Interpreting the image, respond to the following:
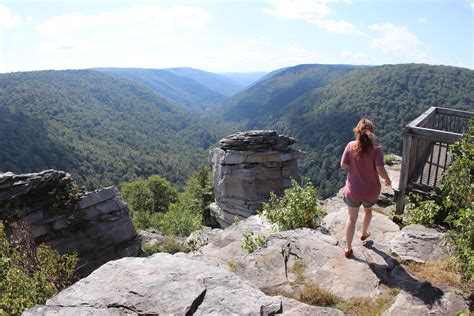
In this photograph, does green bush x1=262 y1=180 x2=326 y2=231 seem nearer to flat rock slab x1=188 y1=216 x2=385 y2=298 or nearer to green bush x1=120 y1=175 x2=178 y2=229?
flat rock slab x1=188 y1=216 x2=385 y2=298

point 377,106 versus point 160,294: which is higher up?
point 377,106

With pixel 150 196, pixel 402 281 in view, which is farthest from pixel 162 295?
pixel 150 196

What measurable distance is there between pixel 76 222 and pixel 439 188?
13.3m

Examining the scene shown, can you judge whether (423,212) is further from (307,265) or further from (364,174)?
(307,265)

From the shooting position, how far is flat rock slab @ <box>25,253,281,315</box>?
13.4 ft

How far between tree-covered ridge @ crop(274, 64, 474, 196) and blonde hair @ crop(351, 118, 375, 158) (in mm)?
104790

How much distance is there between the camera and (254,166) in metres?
20.1

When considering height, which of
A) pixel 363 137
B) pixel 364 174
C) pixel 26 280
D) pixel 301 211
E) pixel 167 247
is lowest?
pixel 167 247

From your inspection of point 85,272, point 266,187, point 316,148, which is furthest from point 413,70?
point 85,272

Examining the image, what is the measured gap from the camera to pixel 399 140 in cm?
11256

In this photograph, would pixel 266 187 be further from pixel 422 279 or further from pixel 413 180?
pixel 422 279

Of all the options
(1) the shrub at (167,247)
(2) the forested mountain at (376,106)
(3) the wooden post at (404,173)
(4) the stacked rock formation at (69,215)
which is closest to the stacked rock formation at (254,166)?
(1) the shrub at (167,247)

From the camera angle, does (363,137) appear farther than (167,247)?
No

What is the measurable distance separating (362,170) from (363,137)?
1.87ft
